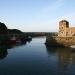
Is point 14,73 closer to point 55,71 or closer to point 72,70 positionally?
point 55,71

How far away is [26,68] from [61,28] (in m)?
51.5

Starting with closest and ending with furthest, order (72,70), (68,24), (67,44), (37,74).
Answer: (37,74), (72,70), (67,44), (68,24)

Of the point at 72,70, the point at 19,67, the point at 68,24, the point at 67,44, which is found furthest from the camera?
the point at 68,24

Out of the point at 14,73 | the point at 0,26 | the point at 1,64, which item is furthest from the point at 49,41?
the point at 14,73

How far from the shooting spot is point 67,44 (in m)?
64.7

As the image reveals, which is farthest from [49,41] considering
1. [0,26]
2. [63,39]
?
[0,26]

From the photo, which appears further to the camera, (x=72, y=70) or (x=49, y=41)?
(x=49, y=41)

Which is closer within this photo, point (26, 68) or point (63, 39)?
point (26, 68)

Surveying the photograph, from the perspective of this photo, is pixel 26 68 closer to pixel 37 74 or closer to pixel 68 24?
pixel 37 74

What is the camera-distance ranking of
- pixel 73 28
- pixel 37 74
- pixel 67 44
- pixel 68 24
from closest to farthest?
pixel 37 74
pixel 67 44
pixel 73 28
pixel 68 24

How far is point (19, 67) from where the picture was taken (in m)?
30.6

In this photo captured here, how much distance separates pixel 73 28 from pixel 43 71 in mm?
49767

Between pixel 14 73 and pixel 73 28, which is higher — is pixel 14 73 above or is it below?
below

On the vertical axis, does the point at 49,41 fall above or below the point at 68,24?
below
